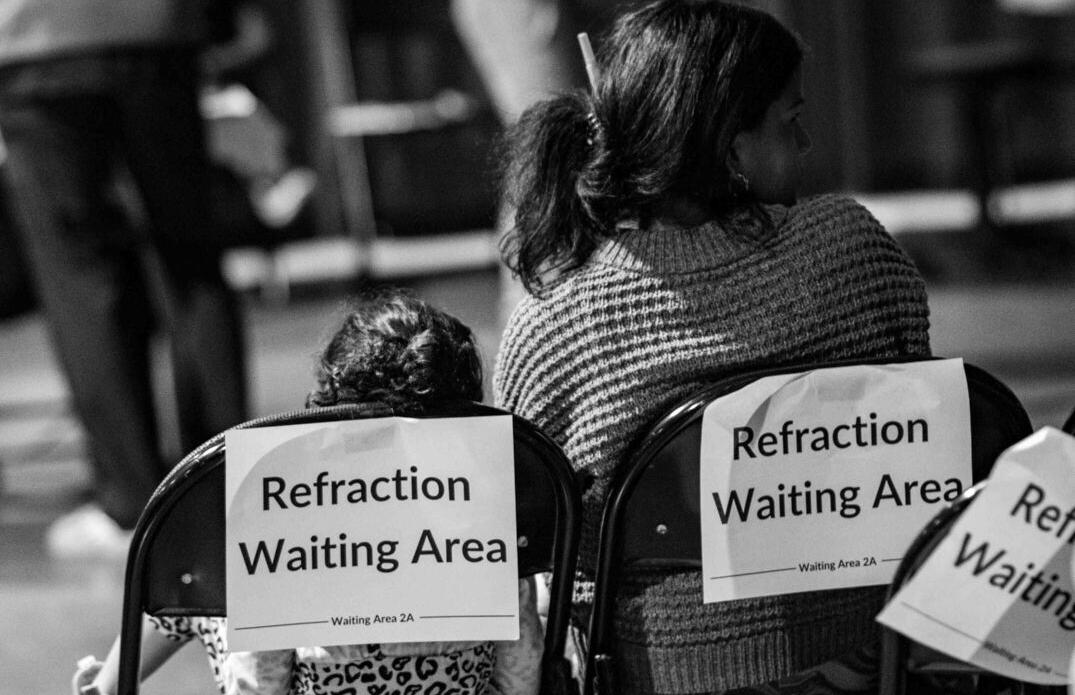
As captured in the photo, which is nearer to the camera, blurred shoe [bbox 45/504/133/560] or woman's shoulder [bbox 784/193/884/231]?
woman's shoulder [bbox 784/193/884/231]

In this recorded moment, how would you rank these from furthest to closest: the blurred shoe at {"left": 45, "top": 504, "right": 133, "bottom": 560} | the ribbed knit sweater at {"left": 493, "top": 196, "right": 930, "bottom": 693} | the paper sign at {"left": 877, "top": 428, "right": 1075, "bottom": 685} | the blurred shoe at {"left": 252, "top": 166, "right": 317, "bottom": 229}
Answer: the blurred shoe at {"left": 252, "top": 166, "right": 317, "bottom": 229} < the blurred shoe at {"left": 45, "top": 504, "right": 133, "bottom": 560} < the ribbed knit sweater at {"left": 493, "top": 196, "right": 930, "bottom": 693} < the paper sign at {"left": 877, "top": 428, "right": 1075, "bottom": 685}

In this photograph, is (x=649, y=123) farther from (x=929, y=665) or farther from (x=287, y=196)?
(x=287, y=196)

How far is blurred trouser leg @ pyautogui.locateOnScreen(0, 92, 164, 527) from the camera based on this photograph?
389 cm

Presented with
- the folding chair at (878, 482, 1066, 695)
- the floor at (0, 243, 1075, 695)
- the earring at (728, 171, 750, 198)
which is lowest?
the floor at (0, 243, 1075, 695)

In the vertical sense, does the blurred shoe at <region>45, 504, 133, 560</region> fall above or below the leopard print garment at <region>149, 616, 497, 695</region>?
below

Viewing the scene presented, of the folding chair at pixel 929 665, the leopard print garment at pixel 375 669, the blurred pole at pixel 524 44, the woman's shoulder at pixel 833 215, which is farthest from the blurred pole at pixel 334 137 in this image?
the folding chair at pixel 929 665

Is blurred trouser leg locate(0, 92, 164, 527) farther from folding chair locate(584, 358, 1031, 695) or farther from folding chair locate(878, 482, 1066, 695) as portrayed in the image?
folding chair locate(878, 482, 1066, 695)

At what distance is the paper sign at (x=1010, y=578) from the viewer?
1.57m

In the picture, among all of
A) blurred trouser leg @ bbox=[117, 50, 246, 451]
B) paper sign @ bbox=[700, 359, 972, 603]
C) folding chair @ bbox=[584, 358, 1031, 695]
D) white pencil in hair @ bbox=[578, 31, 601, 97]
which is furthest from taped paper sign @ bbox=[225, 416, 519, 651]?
blurred trouser leg @ bbox=[117, 50, 246, 451]

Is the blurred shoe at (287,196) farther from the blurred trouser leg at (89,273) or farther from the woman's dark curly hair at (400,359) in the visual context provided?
the woman's dark curly hair at (400,359)

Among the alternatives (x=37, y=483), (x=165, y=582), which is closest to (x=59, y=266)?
(x=37, y=483)

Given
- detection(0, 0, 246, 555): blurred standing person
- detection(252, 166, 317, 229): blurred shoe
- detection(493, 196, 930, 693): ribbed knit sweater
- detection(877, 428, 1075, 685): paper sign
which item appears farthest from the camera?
detection(252, 166, 317, 229): blurred shoe

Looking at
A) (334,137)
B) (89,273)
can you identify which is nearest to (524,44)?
(89,273)

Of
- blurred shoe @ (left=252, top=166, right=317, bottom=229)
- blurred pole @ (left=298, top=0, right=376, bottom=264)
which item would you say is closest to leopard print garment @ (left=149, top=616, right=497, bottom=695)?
blurred shoe @ (left=252, top=166, right=317, bottom=229)
